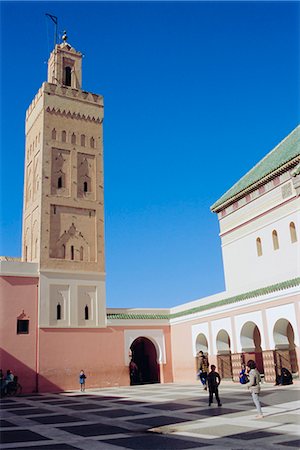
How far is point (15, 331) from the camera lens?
20.5m

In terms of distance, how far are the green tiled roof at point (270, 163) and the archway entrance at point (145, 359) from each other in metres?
8.34

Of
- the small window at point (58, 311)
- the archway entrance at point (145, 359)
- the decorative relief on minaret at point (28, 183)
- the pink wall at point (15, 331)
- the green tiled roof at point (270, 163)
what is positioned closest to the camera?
the green tiled roof at point (270, 163)

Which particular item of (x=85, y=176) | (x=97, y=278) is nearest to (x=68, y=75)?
(x=85, y=176)

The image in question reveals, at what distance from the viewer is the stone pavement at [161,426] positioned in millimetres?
6859

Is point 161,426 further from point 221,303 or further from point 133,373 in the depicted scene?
point 133,373

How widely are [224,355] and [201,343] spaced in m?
2.47

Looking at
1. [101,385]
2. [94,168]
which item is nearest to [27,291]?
[101,385]

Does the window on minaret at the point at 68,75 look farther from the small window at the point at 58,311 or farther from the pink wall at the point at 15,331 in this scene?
the small window at the point at 58,311

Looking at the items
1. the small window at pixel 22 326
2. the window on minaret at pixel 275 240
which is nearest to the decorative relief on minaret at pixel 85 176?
the small window at pixel 22 326

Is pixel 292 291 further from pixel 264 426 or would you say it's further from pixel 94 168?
pixel 94 168

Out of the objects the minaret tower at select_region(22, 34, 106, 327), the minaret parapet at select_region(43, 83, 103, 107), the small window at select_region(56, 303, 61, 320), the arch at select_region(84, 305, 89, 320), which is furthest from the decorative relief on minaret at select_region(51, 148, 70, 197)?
the arch at select_region(84, 305, 89, 320)

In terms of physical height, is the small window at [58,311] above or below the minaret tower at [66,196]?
Result: below

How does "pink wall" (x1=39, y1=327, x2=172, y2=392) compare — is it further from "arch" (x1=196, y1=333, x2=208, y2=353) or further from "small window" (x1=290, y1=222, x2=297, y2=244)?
"small window" (x1=290, y1=222, x2=297, y2=244)

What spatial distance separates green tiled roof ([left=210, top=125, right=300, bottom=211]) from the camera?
19.5m
